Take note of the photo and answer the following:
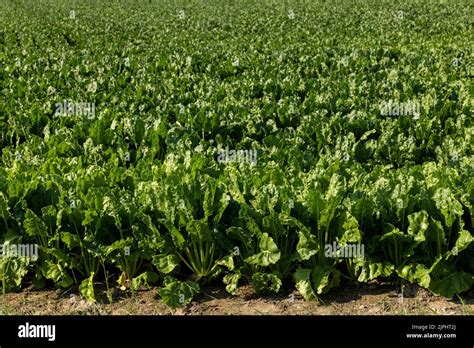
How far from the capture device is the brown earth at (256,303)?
18.6 ft

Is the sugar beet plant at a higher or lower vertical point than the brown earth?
higher

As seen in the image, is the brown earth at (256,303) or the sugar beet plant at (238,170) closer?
the brown earth at (256,303)

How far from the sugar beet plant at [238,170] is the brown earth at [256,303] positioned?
12cm

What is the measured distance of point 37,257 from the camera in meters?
6.17

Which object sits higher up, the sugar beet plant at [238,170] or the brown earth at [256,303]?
the sugar beet plant at [238,170]

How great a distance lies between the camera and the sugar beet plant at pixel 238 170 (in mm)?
5934

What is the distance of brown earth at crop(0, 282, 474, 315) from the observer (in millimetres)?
5680

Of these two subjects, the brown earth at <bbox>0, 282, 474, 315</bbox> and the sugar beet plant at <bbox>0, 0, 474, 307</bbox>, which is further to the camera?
the sugar beet plant at <bbox>0, 0, 474, 307</bbox>

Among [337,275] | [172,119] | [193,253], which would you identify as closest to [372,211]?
[337,275]

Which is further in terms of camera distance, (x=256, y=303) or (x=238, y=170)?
(x=238, y=170)

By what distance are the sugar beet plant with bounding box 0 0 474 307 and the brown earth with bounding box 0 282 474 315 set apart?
0.12 metres

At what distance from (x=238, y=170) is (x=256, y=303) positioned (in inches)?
74.6

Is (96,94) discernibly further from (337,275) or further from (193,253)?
(337,275)

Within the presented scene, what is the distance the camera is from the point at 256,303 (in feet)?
19.4
